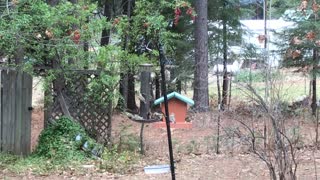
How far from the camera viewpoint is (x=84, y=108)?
6.82 metres

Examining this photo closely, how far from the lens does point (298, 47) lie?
396 inches

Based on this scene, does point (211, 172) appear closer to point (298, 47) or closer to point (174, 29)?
point (298, 47)

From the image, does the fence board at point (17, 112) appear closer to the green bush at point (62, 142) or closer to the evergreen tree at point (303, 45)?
the green bush at point (62, 142)

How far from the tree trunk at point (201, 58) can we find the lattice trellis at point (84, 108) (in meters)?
4.21

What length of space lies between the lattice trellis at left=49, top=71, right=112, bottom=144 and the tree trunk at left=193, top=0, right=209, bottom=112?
4.21 m

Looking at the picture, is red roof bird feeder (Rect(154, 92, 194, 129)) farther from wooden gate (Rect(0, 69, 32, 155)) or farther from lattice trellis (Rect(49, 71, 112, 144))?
wooden gate (Rect(0, 69, 32, 155))

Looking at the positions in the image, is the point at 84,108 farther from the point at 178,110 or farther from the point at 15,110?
the point at 178,110

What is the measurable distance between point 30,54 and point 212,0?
22.3 ft

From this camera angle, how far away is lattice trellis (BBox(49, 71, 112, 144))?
6.66 meters

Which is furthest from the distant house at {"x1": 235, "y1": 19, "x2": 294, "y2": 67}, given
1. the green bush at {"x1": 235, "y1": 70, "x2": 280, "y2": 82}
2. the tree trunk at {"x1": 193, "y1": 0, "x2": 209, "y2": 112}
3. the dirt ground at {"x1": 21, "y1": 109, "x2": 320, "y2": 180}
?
the green bush at {"x1": 235, "y1": 70, "x2": 280, "y2": 82}

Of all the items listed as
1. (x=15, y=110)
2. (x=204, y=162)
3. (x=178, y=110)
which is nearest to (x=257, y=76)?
(x=204, y=162)

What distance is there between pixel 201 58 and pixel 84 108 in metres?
4.60

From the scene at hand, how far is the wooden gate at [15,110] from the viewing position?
6309 millimetres

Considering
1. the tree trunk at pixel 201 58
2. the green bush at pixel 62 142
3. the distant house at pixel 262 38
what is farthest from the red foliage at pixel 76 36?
the tree trunk at pixel 201 58
